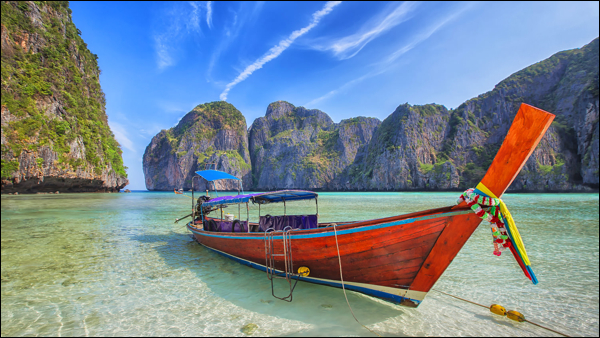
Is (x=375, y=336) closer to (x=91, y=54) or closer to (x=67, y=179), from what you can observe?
(x=67, y=179)

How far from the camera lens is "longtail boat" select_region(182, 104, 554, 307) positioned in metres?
3.47

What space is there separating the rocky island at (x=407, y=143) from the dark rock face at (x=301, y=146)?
0.64 m

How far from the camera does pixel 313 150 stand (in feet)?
515

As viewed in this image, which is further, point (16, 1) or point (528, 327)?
point (16, 1)

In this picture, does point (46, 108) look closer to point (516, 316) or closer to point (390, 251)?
point (390, 251)

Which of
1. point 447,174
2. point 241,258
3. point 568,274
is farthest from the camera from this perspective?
point 447,174

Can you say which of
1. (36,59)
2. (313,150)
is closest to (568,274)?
(36,59)

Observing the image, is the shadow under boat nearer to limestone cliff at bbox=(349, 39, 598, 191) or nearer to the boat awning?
the boat awning

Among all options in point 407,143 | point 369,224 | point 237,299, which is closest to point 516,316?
point 369,224

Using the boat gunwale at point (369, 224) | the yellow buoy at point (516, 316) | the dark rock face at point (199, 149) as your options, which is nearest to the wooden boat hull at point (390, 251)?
the boat gunwale at point (369, 224)

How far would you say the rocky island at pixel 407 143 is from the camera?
8119 centimetres

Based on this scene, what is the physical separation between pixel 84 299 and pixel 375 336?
20.5ft

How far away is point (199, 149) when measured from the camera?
147 m

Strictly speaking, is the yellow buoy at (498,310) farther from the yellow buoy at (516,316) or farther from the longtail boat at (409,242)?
the longtail boat at (409,242)
